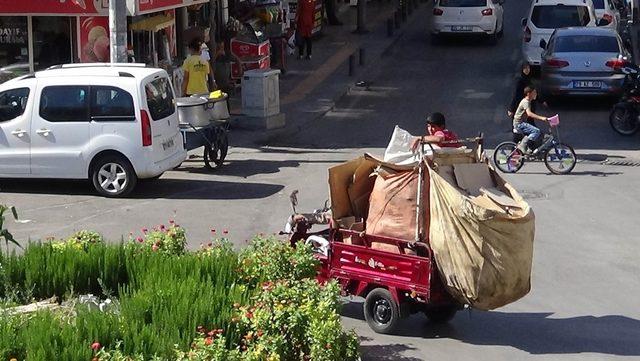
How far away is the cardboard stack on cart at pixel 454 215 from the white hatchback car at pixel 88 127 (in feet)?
19.6

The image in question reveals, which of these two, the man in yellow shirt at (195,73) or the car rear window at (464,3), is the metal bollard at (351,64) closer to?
the car rear window at (464,3)

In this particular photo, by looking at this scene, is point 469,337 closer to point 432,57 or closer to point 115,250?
point 115,250

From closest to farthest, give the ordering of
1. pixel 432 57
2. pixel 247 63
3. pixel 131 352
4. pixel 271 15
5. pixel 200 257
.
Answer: pixel 131 352 → pixel 200 257 → pixel 247 63 → pixel 271 15 → pixel 432 57

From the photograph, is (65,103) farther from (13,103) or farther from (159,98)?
(159,98)

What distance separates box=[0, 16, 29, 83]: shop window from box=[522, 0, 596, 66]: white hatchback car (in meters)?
12.6

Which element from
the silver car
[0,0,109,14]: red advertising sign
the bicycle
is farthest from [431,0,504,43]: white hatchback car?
the bicycle

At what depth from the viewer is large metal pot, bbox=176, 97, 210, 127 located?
1955 centimetres

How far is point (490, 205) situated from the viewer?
11062mm

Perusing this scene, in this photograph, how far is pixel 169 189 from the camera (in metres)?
18.5

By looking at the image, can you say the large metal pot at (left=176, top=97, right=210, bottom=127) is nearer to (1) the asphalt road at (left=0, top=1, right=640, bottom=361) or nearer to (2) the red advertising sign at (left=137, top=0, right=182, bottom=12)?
(1) the asphalt road at (left=0, top=1, right=640, bottom=361)

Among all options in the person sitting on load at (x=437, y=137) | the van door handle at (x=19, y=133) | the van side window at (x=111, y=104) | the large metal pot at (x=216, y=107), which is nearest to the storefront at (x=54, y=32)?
the large metal pot at (x=216, y=107)

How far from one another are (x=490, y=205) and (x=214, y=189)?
8.08 metres

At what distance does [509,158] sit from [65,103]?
716cm

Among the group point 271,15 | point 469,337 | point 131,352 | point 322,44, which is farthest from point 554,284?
point 322,44
